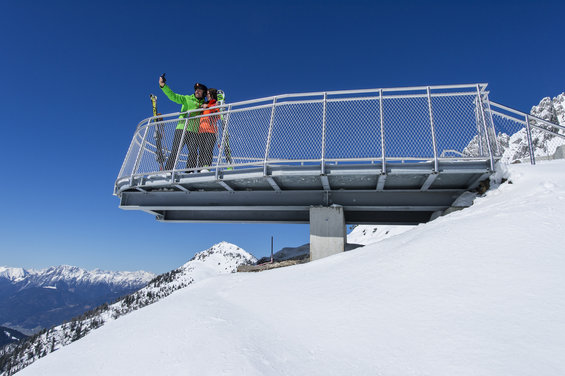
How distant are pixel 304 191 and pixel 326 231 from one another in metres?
1.16

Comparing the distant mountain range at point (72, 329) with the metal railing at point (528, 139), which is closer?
the metal railing at point (528, 139)

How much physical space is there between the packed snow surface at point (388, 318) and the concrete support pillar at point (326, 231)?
270 cm

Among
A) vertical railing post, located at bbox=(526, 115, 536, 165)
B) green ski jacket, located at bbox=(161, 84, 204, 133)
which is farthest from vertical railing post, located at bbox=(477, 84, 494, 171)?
green ski jacket, located at bbox=(161, 84, 204, 133)

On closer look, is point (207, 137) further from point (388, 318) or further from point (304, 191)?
point (388, 318)

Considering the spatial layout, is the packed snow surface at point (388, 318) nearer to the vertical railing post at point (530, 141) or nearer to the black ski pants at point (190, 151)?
the vertical railing post at point (530, 141)

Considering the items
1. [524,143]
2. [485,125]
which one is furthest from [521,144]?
[485,125]

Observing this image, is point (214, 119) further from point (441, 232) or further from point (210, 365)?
point (210, 365)

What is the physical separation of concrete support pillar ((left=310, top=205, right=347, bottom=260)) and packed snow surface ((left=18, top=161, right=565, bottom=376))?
8.87ft

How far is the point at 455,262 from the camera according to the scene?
4004 mm

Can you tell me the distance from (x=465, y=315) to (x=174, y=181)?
7064 mm

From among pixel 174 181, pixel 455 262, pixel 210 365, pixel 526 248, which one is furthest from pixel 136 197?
pixel 526 248

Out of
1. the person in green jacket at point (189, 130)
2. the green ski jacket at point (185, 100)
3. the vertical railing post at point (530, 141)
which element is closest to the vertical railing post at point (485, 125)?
the vertical railing post at point (530, 141)

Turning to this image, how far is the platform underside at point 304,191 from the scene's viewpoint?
7.16m

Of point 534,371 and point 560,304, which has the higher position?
point 560,304
